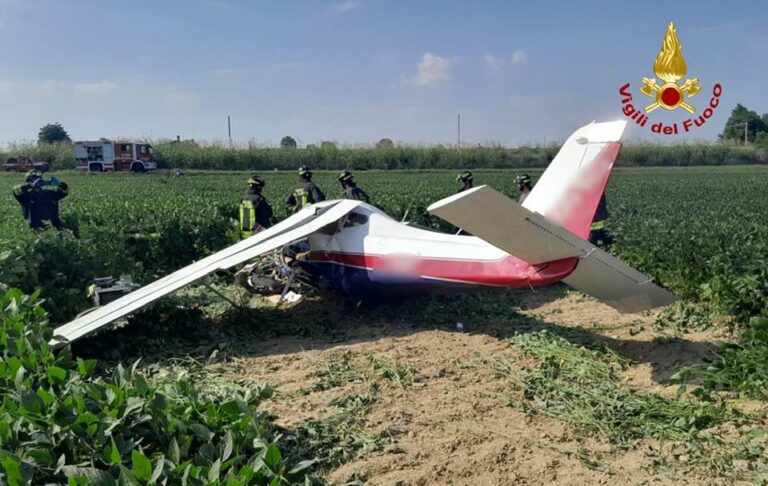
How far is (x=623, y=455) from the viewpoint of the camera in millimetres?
5074

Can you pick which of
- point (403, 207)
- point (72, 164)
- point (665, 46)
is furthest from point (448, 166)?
point (665, 46)

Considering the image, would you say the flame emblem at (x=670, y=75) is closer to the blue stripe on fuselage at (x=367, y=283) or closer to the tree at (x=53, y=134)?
the blue stripe on fuselage at (x=367, y=283)

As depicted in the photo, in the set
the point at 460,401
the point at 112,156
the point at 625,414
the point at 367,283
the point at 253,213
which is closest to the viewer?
the point at 625,414

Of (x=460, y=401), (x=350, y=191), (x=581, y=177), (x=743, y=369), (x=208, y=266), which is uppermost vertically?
(x=581, y=177)

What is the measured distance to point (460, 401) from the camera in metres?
6.27

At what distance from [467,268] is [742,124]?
89.4 meters

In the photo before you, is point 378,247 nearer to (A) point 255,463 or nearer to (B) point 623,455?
(B) point 623,455

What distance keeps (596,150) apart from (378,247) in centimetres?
329

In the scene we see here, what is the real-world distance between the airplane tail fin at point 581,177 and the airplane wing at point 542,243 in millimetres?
403

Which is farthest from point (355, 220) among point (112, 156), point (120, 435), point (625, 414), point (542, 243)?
point (112, 156)

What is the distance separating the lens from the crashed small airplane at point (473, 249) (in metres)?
6.20

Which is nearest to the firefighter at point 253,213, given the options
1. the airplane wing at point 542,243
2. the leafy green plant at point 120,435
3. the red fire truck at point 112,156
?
the airplane wing at point 542,243

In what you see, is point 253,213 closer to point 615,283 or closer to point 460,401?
point 460,401

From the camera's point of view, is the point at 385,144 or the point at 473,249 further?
the point at 385,144
